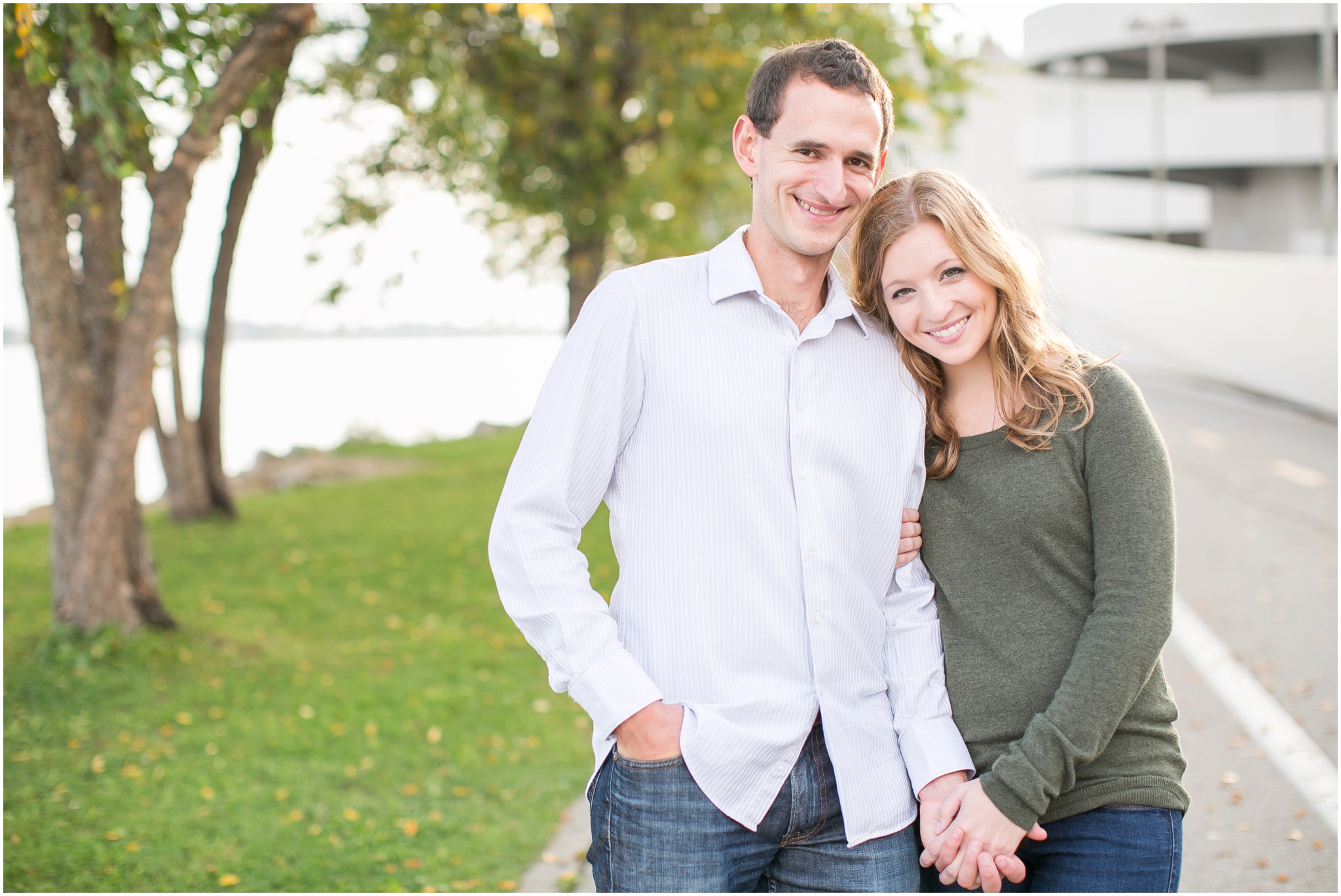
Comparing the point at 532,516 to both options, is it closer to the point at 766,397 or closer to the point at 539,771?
the point at 766,397

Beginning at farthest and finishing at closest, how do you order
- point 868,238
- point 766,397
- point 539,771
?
point 539,771 → point 868,238 → point 766,397

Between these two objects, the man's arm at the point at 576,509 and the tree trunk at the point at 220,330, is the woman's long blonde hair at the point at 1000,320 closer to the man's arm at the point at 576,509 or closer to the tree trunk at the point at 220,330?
the man's arm at the point at 576,509

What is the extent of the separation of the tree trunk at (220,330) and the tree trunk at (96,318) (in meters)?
3.33

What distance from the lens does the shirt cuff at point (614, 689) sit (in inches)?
81.4

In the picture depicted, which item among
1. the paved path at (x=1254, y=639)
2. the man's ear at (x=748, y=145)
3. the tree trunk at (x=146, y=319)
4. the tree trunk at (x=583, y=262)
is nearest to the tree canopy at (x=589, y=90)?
the tree trunk at (x=583, y=262)

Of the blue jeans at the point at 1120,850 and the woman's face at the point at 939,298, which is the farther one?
the woman's face at the point at 939,298

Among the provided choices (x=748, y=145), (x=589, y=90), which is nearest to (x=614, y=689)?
(x=748, y=145)

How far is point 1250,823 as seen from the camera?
4.50 meters

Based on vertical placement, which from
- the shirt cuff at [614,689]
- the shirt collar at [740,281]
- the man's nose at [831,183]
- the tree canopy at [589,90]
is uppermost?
the tree canopy at [589,90]

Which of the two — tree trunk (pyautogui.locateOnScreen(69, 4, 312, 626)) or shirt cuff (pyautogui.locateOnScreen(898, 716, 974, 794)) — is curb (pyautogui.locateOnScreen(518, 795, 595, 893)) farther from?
tree trunk (pyautogui.locateOnScreen(69, 4, 312, 626))

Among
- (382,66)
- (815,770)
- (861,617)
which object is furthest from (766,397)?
(382,66)

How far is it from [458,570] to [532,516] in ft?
26.1

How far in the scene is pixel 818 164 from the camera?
2.35 meters

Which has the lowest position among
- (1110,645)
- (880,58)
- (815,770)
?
(815,770)
